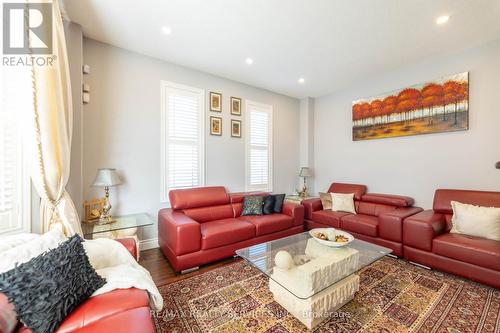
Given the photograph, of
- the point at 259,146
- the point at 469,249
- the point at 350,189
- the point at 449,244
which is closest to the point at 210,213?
the point at 259,146

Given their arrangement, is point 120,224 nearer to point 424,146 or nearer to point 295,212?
point 295,212

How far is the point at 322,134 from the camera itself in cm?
468

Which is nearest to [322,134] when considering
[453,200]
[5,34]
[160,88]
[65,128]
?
[453,200]

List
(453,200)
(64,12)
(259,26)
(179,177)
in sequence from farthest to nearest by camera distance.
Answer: (179,177), (453,200), (259,26), (64,12)

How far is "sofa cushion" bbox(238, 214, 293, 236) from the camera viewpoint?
2974 millimetres

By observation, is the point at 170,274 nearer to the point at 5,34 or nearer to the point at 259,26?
the point at 5,34

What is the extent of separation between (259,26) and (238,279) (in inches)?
110

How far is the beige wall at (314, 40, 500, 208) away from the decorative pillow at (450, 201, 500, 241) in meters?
0.60

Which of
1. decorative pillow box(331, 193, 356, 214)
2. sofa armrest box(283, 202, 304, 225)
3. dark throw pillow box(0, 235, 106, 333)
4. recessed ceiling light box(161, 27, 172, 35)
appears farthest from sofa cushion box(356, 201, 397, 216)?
recessed ceiling light box(161, 27, 172, 35)

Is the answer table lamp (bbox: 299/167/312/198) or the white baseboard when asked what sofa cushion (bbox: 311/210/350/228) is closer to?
table lamp (bbox: 299/167/312/198)

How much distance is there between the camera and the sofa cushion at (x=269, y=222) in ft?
9.76

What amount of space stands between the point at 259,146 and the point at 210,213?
5.73ft

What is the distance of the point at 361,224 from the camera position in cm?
301

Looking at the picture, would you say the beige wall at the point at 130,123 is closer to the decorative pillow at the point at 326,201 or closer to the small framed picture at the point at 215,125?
the small framed picture at the point at 215,125
